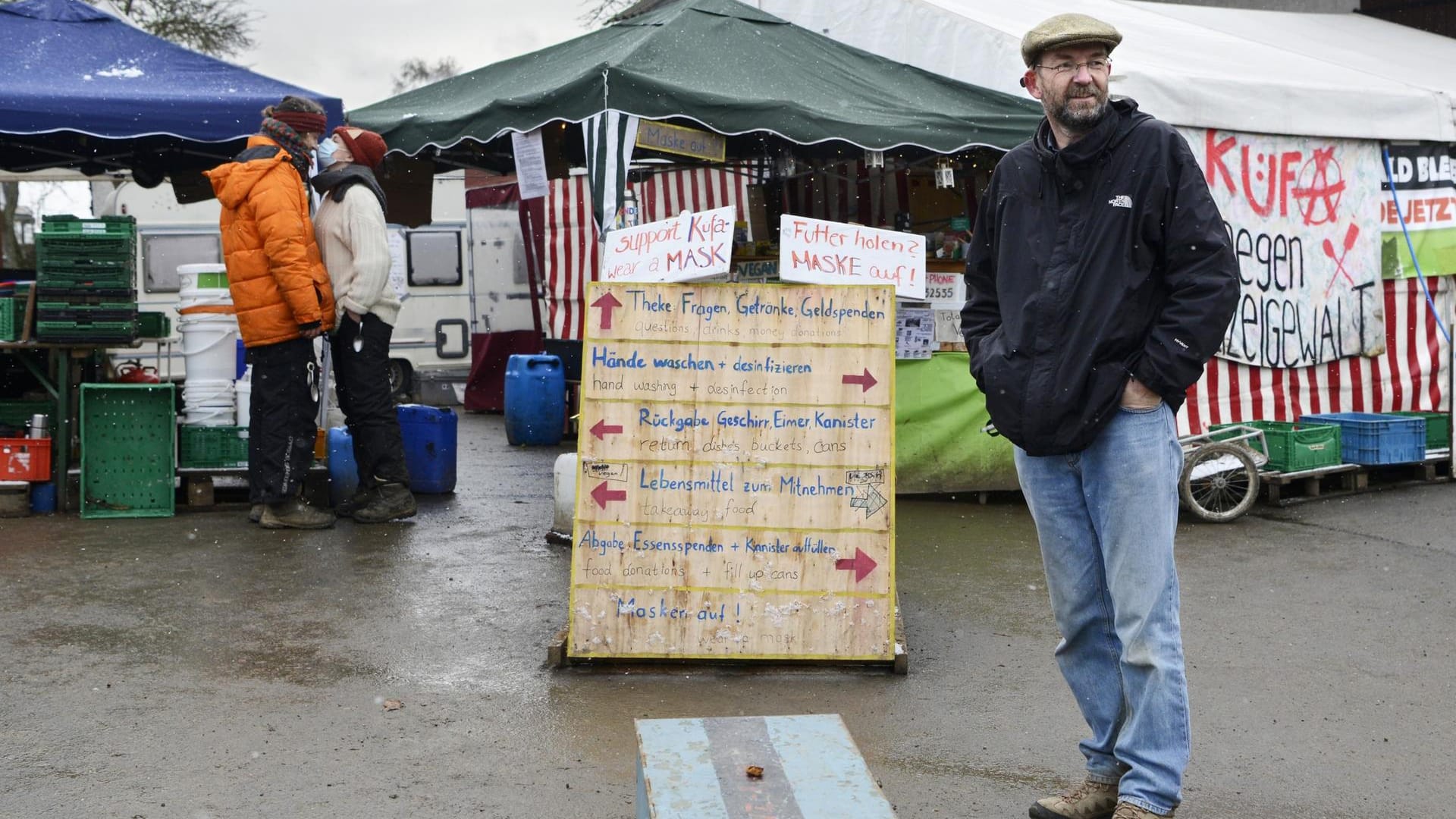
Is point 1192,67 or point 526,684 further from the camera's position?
point 1192,67

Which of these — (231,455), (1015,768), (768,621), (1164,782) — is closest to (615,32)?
(231,455)

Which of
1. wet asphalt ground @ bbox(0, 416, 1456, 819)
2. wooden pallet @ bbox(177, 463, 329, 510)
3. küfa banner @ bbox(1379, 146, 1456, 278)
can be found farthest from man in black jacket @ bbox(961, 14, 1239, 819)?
küfa banner @ bbox(1379, 146, 1456, 278)

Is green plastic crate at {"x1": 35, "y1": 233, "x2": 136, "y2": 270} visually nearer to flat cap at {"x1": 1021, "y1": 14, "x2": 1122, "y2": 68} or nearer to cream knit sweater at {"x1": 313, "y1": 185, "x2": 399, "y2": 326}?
cream knit sweater at {"x1": 313, "y1": 185, "x2": 399, "y2": 326}

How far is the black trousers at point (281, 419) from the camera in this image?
26.3 ft

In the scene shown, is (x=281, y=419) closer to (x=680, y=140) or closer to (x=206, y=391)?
(x=206, y=391)

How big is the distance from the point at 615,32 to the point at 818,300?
512 cm

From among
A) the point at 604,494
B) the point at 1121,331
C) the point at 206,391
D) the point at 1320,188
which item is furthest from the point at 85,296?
the point at 1320,188

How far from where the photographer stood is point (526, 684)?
5254mm

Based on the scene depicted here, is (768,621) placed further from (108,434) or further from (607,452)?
(108,434)

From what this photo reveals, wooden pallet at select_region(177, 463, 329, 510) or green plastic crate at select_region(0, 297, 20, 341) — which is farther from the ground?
green plastic crate at select_region(0, 297, 20, 341)

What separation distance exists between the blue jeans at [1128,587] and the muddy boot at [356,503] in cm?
566

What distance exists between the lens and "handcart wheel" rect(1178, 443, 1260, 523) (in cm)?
898

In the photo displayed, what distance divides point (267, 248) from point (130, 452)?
1.72m

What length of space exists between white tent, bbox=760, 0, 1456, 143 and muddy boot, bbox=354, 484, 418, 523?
17.1 ft
